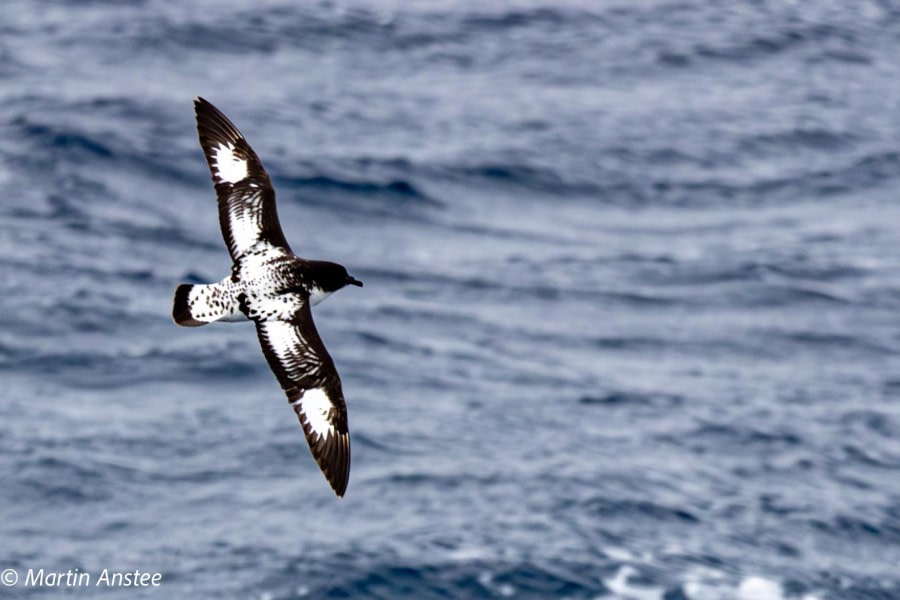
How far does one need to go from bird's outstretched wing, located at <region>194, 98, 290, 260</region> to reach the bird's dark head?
40 cm

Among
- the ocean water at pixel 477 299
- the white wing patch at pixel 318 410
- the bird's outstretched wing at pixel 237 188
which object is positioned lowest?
the ocean water at pixel 477 299

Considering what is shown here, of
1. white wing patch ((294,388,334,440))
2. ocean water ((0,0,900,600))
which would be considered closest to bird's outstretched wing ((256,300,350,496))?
white wing patch ((294,388,334,440))

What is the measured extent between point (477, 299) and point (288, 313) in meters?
11.6

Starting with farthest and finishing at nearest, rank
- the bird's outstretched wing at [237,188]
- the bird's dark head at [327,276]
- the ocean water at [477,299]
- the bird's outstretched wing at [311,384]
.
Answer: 1. the ocean water at [477,299]
2. the bird's outstretched wing at [237,188]
3. the bird's outstretched wing at [311,384]
4. the bird's dark head at [327,276]

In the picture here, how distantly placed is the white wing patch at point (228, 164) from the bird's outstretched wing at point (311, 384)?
47.6 inches

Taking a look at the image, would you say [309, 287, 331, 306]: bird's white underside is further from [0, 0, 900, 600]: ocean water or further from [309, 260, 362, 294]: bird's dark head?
[0, 0, 900, 600]: ocean water

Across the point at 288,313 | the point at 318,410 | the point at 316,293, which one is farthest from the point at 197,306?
the point at 318,410

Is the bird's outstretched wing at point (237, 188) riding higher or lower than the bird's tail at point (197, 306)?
higher

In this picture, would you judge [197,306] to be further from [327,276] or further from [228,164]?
[228,164]

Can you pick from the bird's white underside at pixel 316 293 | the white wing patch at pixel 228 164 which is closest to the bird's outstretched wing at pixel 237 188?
the white wing patch at pixel 228 164

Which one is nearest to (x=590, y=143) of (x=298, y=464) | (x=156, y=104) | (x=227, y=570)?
(x=156, y=104)

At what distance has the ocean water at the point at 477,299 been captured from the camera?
15.5m

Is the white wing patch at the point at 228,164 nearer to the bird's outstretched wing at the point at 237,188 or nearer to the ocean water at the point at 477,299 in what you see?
the bird's outstretched wing at the point at 237,188

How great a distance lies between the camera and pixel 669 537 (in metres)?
15.7
